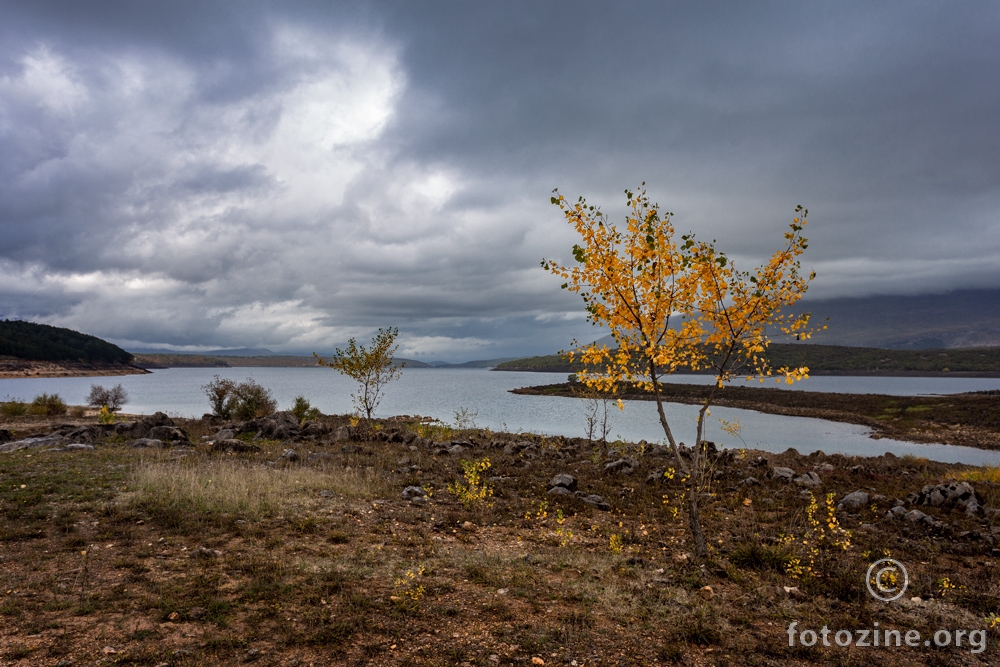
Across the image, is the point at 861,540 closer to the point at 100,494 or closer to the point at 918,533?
the point at 918,533

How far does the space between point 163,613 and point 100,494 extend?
25.5 ft

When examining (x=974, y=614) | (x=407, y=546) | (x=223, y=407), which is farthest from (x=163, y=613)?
(x=223, y=407)

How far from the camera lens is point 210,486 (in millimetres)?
12492

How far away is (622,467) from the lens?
18.4 meters

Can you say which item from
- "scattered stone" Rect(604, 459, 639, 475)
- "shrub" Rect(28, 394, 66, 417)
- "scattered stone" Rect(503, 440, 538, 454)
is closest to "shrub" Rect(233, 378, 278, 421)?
"shrub" Rect(28, 394, 66, 417)

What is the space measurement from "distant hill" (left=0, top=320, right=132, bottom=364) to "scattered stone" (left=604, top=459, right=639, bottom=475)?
153 meters

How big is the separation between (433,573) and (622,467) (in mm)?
11729

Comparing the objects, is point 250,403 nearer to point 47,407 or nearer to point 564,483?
point 47,407

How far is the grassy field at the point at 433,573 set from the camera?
233 inches

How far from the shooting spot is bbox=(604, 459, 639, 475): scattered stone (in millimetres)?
18016

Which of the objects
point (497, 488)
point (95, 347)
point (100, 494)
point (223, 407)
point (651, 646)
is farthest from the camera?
point (95, 347)

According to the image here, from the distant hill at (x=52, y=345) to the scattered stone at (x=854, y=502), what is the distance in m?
161

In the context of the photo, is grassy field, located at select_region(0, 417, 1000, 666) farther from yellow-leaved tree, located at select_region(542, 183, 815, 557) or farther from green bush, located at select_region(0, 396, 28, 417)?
green bush, located at select_region(0, 396, 28, 417)

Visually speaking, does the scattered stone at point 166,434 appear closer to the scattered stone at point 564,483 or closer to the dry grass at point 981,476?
the scattered stone at point 564,483
